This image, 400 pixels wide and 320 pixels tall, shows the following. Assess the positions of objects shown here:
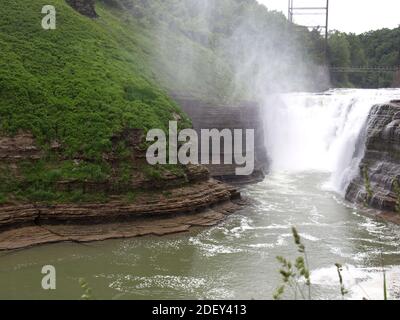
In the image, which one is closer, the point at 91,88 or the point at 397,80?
the point at 91,88

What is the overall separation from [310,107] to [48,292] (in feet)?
92.3

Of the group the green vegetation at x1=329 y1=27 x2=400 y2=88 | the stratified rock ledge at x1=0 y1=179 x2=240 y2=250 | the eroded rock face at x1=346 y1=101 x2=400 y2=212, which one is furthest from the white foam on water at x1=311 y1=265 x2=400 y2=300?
the green vegetation at x1=329 y1=27 x2=400 y2=88

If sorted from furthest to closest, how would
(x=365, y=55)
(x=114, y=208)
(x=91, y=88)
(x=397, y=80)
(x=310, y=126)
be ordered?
(x=365, y=55) → (x=397, y=80) → (x=310, y=126) → (x=91, y=88) → (x=114, y=208)

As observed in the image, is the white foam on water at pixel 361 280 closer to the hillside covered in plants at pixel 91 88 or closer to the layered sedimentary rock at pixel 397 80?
the hillside covered in plants at pixel 91 88

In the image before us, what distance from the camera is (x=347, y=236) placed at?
56.1 feet

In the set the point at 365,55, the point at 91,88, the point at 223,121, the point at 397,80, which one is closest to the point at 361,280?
the point at 91,88

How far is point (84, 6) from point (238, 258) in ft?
66.2

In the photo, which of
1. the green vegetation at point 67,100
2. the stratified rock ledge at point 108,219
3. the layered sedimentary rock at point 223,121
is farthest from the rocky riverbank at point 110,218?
the layered sedimentary rock at point 223,121

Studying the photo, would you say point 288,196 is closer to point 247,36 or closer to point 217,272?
point 217,272

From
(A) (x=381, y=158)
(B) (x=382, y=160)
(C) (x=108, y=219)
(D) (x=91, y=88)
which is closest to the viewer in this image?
(C) (x=108, y=219)

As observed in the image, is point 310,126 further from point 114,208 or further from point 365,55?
point 365,55

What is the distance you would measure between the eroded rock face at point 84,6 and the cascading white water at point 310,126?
13.1 meters

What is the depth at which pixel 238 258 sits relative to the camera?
571 inches
